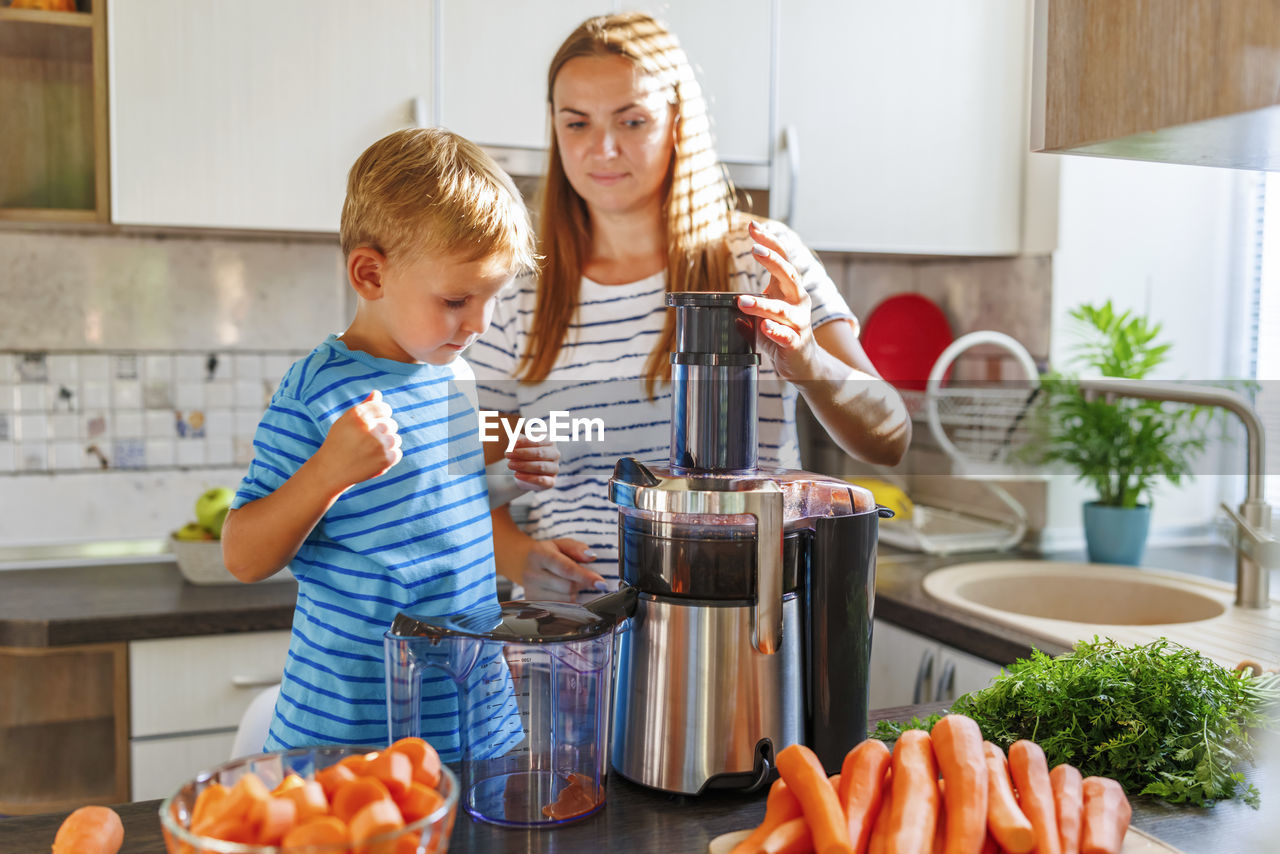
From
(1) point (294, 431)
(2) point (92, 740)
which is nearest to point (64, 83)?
(2) point (92, 740)

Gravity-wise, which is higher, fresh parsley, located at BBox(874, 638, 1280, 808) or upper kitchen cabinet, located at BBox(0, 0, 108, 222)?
upper kitchen cabinet, located at BBox(0, 0, 108, 222)

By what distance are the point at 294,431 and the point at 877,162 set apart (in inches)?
64.8

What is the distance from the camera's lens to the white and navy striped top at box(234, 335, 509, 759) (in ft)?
2.79

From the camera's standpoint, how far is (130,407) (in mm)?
2139

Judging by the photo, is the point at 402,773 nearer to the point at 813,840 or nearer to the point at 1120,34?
the point at 813,840

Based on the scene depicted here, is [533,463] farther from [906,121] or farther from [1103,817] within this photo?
[906,121]

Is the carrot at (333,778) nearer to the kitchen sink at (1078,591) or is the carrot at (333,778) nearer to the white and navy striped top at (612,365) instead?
the white and navy striped top at (612,365)

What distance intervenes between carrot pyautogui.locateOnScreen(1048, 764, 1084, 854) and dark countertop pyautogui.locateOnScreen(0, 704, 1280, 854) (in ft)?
0.30

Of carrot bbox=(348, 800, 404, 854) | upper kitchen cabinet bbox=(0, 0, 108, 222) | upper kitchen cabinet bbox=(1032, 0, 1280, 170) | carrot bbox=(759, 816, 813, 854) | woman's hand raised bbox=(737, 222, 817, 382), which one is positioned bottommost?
carrot bbox=(759, 816, 813, 854)

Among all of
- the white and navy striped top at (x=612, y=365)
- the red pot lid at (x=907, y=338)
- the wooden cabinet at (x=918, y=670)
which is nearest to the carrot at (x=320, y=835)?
the white and navy striped top at (x=612, y=365)

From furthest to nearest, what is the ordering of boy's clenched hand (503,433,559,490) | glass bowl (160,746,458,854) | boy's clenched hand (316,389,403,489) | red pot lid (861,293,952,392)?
red pot lid (861,293,952,392), boy's clenched hand (503,433,559,490), boy's clenched hand (316,389,403,489), glass bowl (160,746,458,854)

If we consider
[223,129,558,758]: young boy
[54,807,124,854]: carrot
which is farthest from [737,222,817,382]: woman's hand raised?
[54,807,124,854]: carrot

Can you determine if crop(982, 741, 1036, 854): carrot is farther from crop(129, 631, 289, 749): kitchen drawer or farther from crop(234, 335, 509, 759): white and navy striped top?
crop(129, 631, 289, 749): kitchen drawer

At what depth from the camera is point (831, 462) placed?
2.59 m
